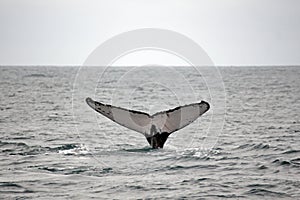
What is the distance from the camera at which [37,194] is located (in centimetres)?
1022

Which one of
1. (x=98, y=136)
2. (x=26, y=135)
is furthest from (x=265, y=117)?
(x=26, y=135)

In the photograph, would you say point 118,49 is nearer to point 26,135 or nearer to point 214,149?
point 214,149

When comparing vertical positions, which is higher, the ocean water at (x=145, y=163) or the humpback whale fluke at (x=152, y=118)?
the humpback whale fluke at (x=152, y=118)

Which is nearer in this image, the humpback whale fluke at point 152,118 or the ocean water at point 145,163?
the ocean water at point 145,163

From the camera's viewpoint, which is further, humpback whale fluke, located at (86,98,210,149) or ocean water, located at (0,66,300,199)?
humpback whale fluke, located at (86,98,210,149)

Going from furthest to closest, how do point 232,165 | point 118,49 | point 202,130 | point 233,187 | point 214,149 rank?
1. point 202,130
2. point 214,149
3. point 232,165
4. point 118,49
5. point 233,187

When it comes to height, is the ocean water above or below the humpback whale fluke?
below

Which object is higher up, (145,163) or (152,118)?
(152,118)

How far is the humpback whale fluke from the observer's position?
1196 cm

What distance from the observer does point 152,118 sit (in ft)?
40.5

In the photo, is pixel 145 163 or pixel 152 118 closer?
pixel 152 118

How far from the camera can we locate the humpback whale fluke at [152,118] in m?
12.0

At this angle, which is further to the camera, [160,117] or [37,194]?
[160,117]

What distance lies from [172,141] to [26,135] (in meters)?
3.92
